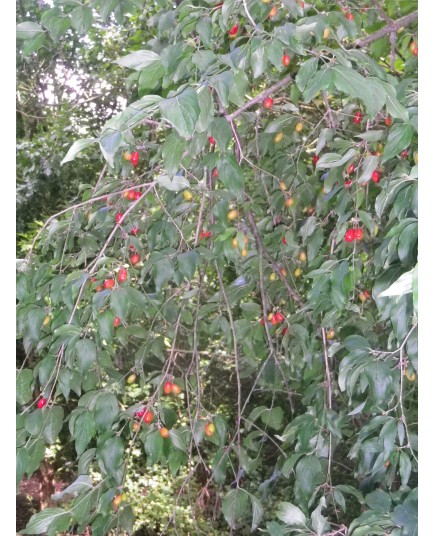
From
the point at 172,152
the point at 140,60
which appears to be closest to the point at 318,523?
the point at 172,152

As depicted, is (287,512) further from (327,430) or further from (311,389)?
(311,389)

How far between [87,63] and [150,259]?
189cm

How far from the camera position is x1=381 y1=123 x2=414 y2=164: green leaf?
0.73 m

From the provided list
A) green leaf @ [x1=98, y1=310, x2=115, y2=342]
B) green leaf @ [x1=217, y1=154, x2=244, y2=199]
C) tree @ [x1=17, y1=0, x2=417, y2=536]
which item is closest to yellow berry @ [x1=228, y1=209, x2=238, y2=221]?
tree @ [x1=17, y1=0, x2=417, y2=536]

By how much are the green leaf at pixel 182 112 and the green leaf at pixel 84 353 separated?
404 mm

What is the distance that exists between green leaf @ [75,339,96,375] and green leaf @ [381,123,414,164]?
46 cm

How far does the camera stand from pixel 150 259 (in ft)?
3.63

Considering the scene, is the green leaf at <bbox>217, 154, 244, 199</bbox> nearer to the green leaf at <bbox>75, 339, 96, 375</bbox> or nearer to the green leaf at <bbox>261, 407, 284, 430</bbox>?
the green leaf at <bbox>75, 339, 96, 375</bbox>

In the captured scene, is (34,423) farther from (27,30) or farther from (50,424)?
(27,30)

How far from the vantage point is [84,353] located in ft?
2.87

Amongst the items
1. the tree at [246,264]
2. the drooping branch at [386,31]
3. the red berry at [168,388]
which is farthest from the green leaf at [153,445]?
the drooping branch at [386,31]

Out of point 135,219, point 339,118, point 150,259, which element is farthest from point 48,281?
point 339,118
